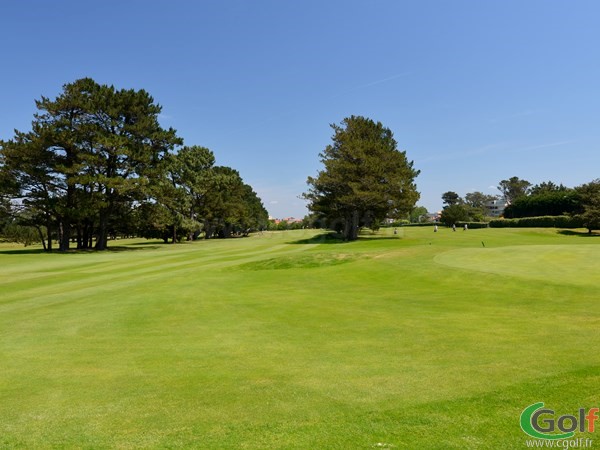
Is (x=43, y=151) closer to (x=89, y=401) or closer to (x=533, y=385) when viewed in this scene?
(x=89, y=401)

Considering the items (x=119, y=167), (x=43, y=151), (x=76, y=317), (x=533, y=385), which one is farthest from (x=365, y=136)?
(x=533, y=385)

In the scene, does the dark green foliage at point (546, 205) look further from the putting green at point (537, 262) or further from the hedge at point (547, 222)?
the putting green at point (537, 262)

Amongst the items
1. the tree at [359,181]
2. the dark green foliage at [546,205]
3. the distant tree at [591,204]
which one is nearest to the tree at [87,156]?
the tree at [359,181]

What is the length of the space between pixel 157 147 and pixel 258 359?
5764 cm

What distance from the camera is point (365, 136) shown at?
60.8m

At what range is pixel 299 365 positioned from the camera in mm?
7184

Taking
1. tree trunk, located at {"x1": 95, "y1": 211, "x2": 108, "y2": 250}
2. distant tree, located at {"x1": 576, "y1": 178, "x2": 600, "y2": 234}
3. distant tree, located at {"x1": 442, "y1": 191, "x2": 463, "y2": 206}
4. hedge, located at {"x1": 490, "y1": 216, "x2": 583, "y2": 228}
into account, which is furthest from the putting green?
distant tree, located at {"x1": 442, "y1": 191, "x2": 463, "y2": 206}

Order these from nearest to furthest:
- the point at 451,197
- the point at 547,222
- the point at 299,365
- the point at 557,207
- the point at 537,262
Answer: the point at 299,365 → the point at 537,262 → the point at 547,222 → the point at 557,207 → the point at 451,197

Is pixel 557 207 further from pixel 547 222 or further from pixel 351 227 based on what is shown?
pixel 351 227

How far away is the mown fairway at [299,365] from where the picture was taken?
15.6 feet

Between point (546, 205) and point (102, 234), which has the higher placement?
point (546, 205)

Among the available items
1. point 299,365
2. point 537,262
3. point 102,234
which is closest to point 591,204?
point 537,262

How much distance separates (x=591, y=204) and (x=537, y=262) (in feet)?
171

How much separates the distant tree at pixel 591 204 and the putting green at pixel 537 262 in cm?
3952
